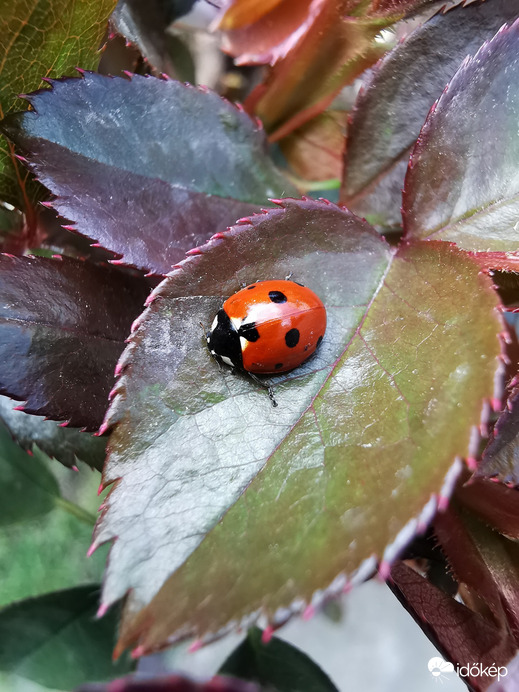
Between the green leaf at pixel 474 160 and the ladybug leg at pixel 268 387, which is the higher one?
the green leaf at pixel 474 160

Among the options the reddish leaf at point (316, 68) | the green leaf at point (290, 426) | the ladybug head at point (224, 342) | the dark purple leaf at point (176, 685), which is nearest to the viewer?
the dark purple leaf at point (176, 685)

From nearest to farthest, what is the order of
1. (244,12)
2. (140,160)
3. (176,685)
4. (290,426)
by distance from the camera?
(176,685) → (290,426) → (140,160) → (244,12)

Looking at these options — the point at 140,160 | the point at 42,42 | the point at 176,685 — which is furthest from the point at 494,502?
the point at 42,42

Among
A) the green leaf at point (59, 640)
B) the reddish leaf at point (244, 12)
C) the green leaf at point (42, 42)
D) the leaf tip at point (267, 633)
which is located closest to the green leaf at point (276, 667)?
the green leaf at point (59, 640)

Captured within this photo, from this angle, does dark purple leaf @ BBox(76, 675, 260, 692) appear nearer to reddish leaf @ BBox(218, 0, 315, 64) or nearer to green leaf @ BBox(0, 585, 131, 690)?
green leaf @ BBox(0, 585, 131, 690)

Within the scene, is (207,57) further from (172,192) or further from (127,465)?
(127,465)

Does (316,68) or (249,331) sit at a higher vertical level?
(316,68)

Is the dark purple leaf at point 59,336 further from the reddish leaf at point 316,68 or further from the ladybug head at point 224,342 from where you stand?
the reddish leaf at point 316,68

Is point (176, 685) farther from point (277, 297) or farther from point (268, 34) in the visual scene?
point (268, 34)

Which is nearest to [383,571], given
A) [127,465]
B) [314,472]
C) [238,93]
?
[314,472]
